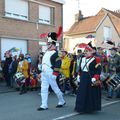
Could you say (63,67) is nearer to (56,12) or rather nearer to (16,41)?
(16,41)

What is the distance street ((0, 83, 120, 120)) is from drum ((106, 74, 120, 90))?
1.61ft

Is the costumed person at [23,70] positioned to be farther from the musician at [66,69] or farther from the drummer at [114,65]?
the drummer at [114,65]

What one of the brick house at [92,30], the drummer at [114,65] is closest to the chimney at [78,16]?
the brick house at [92,30]

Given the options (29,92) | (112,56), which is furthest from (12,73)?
(112,56)

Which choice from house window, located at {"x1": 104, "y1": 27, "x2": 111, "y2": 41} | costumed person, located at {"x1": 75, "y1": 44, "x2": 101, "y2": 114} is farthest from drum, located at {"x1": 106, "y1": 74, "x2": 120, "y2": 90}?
house window, located at {"x1": 104, "y1": 27, "x2": 111, "y2": 41}

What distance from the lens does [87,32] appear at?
40.3 m

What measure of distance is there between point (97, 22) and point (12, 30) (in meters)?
20.8

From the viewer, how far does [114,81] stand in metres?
12.3

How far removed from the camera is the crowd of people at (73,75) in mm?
9219

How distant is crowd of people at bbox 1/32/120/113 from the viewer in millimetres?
9219

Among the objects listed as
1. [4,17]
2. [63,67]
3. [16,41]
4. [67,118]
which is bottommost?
[67,118]

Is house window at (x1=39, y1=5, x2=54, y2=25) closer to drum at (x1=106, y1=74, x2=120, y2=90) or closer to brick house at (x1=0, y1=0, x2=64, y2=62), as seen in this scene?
brick house at (x1=0, y1=0, x2=64, y2=62)

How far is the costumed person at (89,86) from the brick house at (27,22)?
37.1 feet

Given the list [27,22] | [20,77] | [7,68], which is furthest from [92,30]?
[20,77]
